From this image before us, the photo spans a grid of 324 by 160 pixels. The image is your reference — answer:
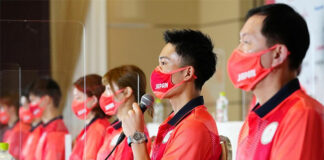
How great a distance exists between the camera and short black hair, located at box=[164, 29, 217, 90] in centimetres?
222

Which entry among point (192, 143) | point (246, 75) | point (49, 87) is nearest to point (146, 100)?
point (192, 143)

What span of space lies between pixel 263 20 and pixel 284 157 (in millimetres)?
424

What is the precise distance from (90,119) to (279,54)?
111cm

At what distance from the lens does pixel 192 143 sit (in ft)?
6.60

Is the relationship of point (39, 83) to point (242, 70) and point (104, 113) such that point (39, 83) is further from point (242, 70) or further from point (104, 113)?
point (242, 70)

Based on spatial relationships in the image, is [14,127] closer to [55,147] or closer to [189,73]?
[55,147]

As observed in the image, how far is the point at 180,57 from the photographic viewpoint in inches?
87.0

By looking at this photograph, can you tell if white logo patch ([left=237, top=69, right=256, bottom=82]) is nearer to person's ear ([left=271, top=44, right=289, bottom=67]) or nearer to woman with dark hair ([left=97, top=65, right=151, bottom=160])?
person's ear ([left=271, top=44, right=289, bottom=67])

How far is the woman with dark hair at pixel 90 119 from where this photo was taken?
8.31 ft

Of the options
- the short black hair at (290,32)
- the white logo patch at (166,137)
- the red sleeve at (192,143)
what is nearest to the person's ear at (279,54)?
the short black hair at (290,32)

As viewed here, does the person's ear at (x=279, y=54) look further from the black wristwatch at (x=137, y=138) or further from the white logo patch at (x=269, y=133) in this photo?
the black wristwatch at (x=137, y=138)

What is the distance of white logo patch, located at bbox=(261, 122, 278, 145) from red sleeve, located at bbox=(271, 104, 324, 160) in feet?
0.23

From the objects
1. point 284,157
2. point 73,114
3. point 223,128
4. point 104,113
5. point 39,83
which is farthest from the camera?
point 223,128

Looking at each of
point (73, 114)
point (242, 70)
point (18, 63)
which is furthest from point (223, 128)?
point (242, 70)
